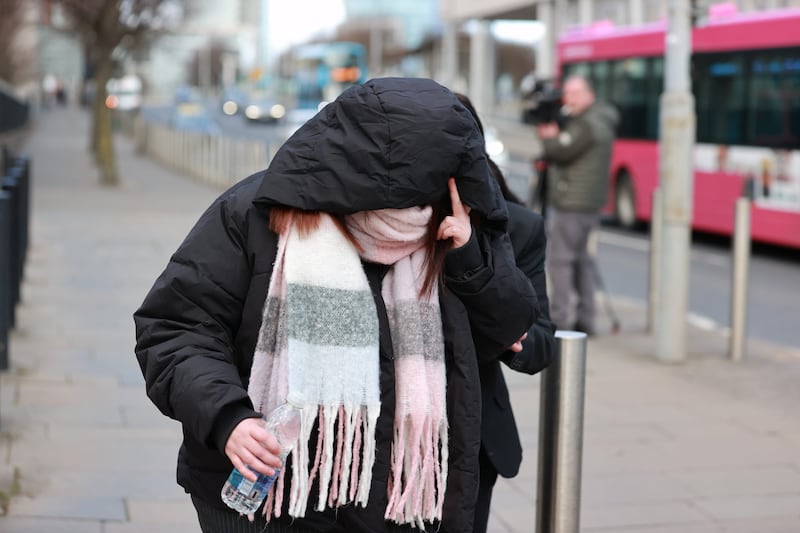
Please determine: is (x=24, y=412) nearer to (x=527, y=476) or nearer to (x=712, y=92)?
(x=527, y=476)

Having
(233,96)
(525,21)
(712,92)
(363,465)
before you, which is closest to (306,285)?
(363,465)

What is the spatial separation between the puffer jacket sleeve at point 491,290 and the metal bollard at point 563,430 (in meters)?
0.63

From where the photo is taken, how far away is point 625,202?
19234mm

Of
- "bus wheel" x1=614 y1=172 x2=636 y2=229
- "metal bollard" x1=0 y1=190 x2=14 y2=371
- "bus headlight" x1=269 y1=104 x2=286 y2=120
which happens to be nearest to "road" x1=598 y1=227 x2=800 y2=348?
"bus wheel" x1=614 y1=172 x2=636 y2=229

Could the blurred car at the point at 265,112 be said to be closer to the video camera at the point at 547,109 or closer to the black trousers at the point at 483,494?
the video camera at the point at 547,109

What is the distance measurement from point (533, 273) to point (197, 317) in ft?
2.65

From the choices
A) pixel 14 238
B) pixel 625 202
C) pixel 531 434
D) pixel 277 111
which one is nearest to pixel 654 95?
pixel 625 202

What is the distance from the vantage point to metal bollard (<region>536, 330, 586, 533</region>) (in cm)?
331

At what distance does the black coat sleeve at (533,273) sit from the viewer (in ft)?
9.52

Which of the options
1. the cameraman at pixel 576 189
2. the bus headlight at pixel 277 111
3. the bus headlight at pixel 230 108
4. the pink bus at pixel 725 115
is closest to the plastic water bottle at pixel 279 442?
the cameraman at pixel 576 189

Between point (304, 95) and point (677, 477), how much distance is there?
187ft

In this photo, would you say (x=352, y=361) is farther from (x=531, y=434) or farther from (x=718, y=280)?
(x=718, y=280)

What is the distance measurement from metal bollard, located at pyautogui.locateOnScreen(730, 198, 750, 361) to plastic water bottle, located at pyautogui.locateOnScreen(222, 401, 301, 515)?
632 cm

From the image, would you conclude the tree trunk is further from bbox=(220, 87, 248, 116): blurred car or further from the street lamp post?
bbox=(220, 87, 248, 116): blurred car
